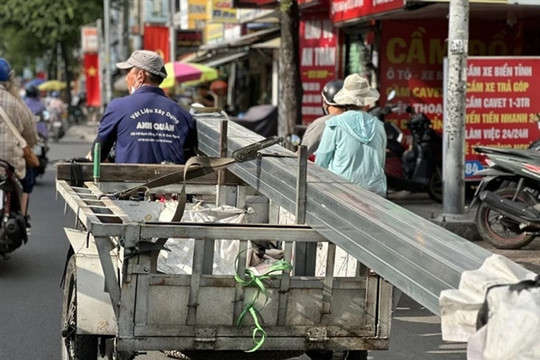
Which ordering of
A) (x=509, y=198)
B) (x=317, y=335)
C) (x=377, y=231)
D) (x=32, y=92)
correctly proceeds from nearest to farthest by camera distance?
(x=377, y=231)
(x=317, y=335)
(x=509, y=198)
(x=32, y=92)

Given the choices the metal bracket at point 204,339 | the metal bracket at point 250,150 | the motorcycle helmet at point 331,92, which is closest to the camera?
the metal bracket at point 204,339

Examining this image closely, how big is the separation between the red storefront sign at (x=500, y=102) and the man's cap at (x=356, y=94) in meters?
5.68

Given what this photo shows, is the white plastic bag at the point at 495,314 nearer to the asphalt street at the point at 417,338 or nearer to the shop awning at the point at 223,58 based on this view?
the asphalt street at the point at 417,338

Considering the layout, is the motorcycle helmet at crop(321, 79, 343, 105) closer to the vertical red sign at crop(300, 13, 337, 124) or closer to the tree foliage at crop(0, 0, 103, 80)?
the vertical red sign at crop(300, 13, 337, 124)

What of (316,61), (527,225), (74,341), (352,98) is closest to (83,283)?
(74,341)

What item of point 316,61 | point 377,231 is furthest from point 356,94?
point 316,61

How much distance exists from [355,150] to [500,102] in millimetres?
6478

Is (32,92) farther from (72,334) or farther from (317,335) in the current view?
(317,335)

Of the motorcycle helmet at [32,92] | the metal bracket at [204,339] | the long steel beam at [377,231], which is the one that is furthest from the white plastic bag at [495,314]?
the motorcycle helmet at [32,92]

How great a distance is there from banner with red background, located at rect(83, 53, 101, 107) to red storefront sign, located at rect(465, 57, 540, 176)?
36977 mm

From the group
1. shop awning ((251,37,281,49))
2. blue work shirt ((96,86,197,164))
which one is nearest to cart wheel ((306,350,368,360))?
blue work shirt ((96,86,197,164))

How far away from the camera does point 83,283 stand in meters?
5.00

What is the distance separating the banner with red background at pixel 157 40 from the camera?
1291 inches

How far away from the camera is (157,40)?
33.1m
